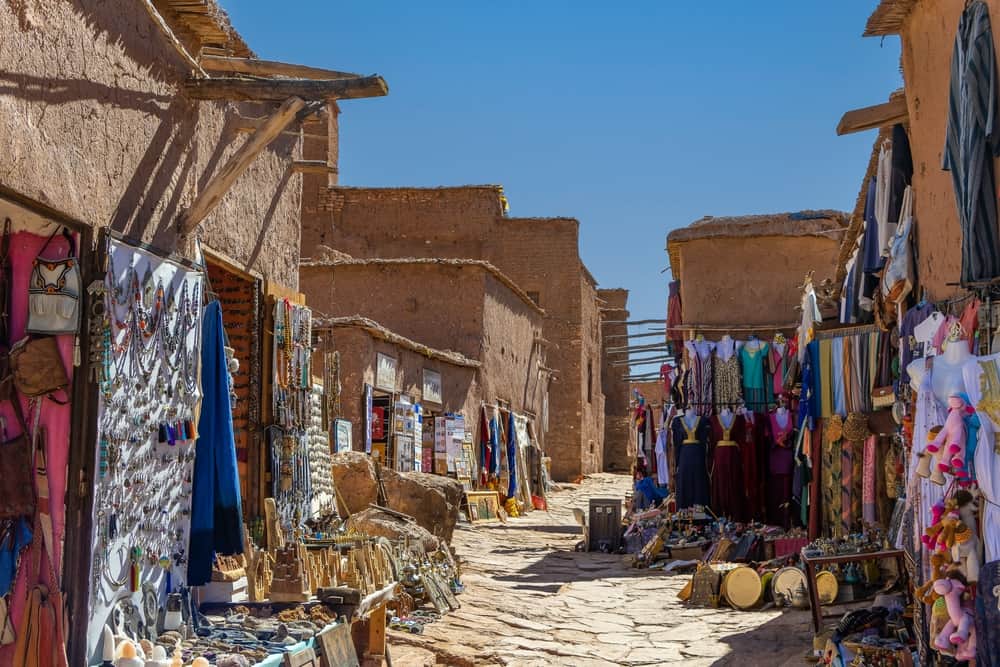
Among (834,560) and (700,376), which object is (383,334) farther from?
(834,560)

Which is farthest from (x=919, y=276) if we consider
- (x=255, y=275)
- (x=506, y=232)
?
(x=506, y=232)

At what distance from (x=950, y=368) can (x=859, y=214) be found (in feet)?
16.3

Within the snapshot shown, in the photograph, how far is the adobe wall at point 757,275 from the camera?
16.3 metres

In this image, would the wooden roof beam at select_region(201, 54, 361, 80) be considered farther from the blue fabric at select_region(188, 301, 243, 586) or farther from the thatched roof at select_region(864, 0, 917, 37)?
the thatched roof at select_region(864, 0, 917, 37)

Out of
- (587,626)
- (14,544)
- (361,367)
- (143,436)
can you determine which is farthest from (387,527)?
(361,367)

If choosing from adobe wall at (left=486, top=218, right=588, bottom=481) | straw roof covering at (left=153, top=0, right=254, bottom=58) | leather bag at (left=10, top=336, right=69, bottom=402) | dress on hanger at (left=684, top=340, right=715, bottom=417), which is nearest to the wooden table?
leather bag at (left=10, top=336, right=69, bottom=402)

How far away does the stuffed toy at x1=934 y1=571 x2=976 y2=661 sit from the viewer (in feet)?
18.0

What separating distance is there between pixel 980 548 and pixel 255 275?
18.8ft

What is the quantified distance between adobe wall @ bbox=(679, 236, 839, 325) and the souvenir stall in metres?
12.1

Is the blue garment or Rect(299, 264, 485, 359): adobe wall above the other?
Rect(299, 264, 485, 359): adobe wall

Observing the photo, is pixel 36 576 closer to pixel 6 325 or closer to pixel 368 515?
pixel 6 325

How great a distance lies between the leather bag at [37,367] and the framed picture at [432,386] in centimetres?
1399

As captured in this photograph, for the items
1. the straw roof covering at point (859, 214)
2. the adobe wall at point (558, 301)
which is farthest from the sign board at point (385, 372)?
the adobe wall at point (558, 301)

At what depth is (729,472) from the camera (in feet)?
47.6
